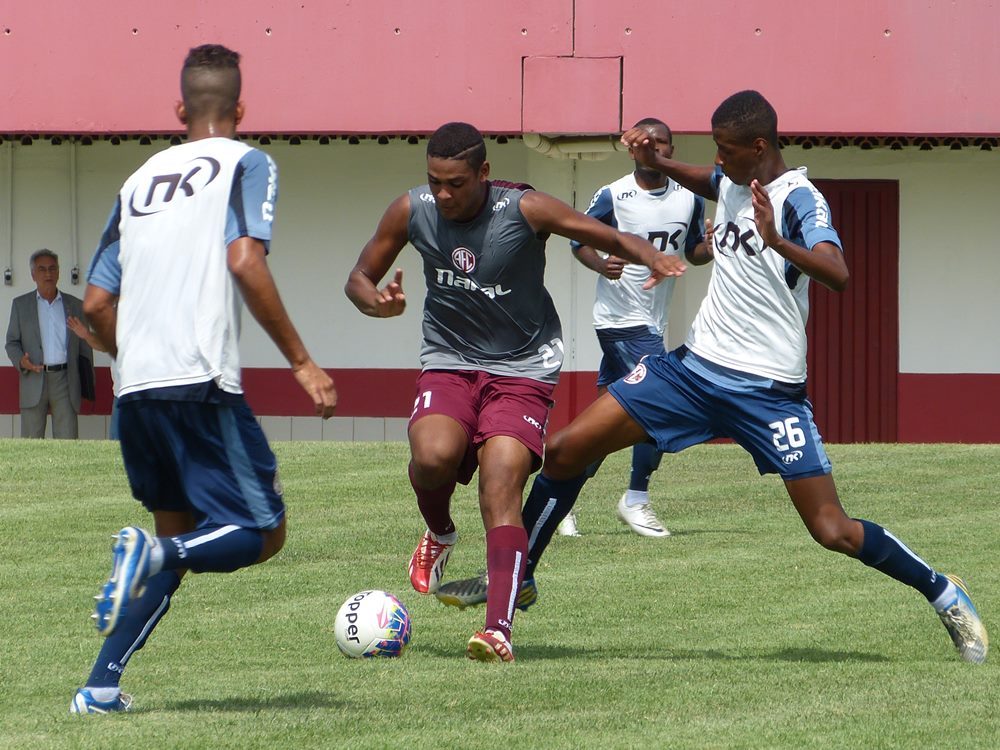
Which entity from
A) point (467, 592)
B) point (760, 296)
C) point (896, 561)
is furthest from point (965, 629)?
point (467, 592)

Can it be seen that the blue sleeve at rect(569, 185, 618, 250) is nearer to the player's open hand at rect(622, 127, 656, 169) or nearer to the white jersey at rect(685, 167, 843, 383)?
the player's open hand at rect(622, 127, 656, 169)

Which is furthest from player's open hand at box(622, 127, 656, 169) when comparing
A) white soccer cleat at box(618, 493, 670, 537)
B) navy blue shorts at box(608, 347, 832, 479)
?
white soccer cleat at box(618, 493, 670, 537)

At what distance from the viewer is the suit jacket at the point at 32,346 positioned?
18.0 metres

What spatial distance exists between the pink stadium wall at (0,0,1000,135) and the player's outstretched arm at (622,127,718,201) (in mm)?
10277

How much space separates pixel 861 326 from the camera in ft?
63.1

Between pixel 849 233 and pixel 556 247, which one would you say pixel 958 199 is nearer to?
pixel 849 233

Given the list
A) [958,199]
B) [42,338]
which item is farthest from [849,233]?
[42,338]

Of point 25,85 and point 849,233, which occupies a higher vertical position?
point 25,85

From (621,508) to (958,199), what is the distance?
9.74 meters

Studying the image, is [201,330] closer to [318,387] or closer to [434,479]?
[318,387]

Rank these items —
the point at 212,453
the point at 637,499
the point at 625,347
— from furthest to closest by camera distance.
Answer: the point at 625,347 → the point at 637,499 → the point at 212,453

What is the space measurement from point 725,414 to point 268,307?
2.44 m

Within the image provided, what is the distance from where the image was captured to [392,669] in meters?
6.52

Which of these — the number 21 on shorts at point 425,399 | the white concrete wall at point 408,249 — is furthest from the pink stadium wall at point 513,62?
the number 21 on shorts at point 425,399
